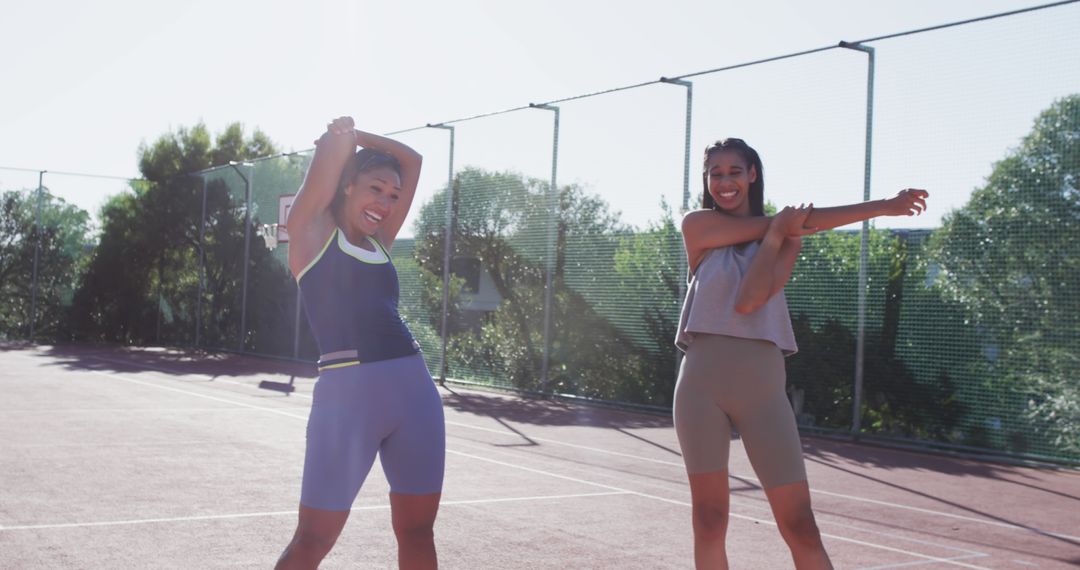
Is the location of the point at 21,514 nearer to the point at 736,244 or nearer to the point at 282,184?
the point at 736,244

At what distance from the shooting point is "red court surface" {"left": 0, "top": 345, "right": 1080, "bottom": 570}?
17.8ft

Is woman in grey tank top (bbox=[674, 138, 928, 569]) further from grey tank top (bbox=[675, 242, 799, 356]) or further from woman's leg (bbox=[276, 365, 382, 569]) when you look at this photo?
woman's leg (bbox=[276, 365, 382, 569])

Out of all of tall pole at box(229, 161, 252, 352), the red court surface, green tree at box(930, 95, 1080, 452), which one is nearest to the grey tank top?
the red court surface

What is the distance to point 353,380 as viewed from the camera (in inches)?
118

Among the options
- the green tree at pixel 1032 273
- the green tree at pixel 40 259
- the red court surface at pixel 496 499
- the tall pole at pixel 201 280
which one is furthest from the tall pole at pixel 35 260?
the green tree at pixel 1032 273

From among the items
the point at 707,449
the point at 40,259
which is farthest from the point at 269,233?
the point at 40,259

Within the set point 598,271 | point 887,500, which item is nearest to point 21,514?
point 887,500

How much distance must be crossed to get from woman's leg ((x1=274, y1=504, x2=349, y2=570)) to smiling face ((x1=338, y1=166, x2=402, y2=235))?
0.80 meters

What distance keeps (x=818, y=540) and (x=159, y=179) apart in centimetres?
2679

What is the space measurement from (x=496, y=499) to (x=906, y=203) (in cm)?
441

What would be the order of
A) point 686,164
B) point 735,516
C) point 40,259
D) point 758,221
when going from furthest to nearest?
point 40,259 → point 686,164 → point 735,516 → point 758,221

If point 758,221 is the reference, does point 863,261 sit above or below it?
above

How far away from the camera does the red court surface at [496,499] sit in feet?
17.8

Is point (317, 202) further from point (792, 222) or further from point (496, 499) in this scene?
point (496, 499)
